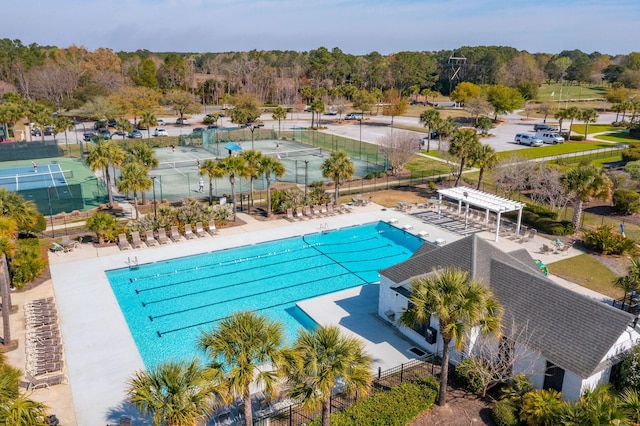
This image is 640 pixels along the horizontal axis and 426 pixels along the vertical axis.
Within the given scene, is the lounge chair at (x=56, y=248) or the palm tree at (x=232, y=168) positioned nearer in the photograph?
the lounge chair at (x=56, y=248)

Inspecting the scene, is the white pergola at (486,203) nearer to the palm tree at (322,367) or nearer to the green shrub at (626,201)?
the green shrub at (626,201)

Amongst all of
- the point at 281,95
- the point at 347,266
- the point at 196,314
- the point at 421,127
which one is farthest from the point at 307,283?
the point at 281,95

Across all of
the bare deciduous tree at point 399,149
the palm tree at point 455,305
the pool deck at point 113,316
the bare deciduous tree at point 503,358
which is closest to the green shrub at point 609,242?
the pool deck at point 113,316

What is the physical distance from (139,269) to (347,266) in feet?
38.8

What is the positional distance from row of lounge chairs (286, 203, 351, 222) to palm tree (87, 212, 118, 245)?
12.0 metres

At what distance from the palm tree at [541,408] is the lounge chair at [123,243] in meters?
23.6

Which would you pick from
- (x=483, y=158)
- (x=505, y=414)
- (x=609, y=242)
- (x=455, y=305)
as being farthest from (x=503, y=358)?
(x=483, y=158)

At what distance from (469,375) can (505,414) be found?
210 centimetres

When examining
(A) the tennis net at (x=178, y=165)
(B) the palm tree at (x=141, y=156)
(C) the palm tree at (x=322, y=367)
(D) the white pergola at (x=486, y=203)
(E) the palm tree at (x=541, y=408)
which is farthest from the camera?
(A) the tennis net at (x=178, y=165)

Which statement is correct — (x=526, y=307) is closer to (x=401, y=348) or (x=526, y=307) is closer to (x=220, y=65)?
(x=401, y=348)

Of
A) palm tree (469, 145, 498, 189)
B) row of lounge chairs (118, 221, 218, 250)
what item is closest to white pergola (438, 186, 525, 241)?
palm tree (469, 145, 498, 189)

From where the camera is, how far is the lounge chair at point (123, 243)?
30.4 m

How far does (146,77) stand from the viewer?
10794 centimetres

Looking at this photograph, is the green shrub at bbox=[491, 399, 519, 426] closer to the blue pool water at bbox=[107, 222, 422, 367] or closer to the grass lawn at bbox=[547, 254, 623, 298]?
the blue pool water at bbox=[107, 222, 422, 367]
